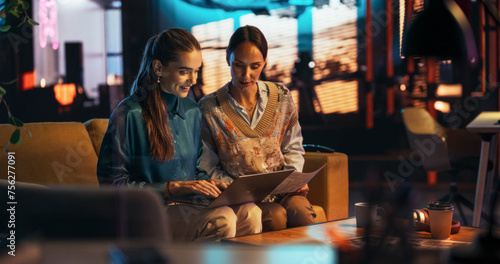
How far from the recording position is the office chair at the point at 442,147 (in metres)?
3.84

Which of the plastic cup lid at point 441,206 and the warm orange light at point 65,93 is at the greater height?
the warm orange light at point 65,93

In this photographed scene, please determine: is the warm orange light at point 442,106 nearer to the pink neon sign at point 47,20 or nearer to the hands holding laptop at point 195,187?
the pink neon sign at point 47,20

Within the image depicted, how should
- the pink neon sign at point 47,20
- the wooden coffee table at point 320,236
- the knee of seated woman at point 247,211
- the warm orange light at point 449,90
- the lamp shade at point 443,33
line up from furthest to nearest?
the warm orange light at point 449,90
the pink neon sign at point 47,20
the knee of seated woman at point 247,211
the wooden coffee table at point 320,236
the lamp shade at point 443,33

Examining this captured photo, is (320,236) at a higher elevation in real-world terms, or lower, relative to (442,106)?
lower

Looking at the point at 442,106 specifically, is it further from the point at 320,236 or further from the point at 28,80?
the point at 320,236

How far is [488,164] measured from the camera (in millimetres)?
3229

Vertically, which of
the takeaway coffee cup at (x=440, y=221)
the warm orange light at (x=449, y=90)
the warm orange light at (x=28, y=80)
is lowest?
the takeaway coffee cup at (x=440, y=221)

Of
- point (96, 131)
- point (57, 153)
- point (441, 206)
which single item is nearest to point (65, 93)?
point (96, 131)

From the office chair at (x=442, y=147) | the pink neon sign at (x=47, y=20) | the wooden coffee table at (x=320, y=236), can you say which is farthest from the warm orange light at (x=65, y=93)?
the wooden coffee table at (x=320, y=236)

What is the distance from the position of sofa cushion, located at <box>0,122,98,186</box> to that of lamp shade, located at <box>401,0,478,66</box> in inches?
Result: 56.3

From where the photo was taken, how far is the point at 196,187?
1.80 metres

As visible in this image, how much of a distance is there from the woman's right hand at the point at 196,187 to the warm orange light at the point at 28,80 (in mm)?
2789

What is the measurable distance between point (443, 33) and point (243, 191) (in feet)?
2.74

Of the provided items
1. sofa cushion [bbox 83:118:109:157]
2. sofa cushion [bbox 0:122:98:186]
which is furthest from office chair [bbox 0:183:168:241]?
sofa cushion [bbox 83:118:109:157]
